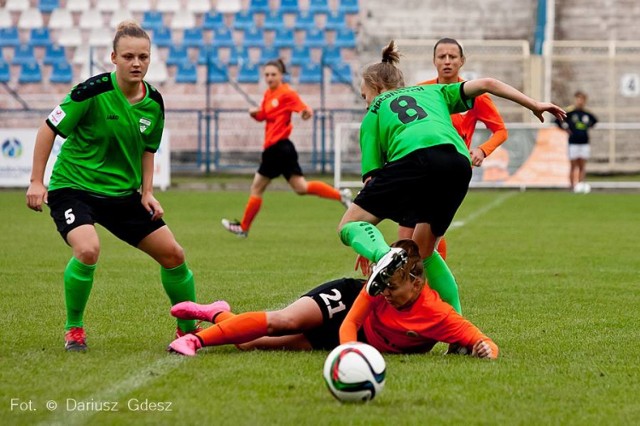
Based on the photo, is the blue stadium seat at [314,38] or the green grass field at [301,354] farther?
the blue stadium seat at [314,38]

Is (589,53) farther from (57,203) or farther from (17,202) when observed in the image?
→ (57,203)

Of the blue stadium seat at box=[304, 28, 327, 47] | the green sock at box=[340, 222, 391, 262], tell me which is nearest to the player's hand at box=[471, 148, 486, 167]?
the green sock at box=[340, 222, 391, 262]

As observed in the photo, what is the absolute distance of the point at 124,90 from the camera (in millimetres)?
6355

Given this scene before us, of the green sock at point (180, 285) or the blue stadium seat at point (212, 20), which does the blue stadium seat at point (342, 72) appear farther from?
the green sock at point (180, 285)

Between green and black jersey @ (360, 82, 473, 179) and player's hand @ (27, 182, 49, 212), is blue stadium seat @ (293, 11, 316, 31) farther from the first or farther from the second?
player's hand @ (27, 182, 49, 212)

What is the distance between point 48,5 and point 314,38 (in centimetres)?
665

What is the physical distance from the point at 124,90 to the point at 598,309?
373 centimetres

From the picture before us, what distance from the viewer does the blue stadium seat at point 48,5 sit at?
93.7ft

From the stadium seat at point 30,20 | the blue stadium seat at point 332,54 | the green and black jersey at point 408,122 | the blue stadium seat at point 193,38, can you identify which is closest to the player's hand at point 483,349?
the green and black jersey at point 408,122

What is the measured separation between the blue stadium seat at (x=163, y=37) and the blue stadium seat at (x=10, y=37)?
335 cm

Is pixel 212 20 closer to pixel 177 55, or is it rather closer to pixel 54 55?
pixel 177 55

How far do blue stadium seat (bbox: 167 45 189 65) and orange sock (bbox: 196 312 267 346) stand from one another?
74.2 feet

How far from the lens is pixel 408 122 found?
6.12 metres

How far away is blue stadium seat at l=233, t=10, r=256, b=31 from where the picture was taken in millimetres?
28266
